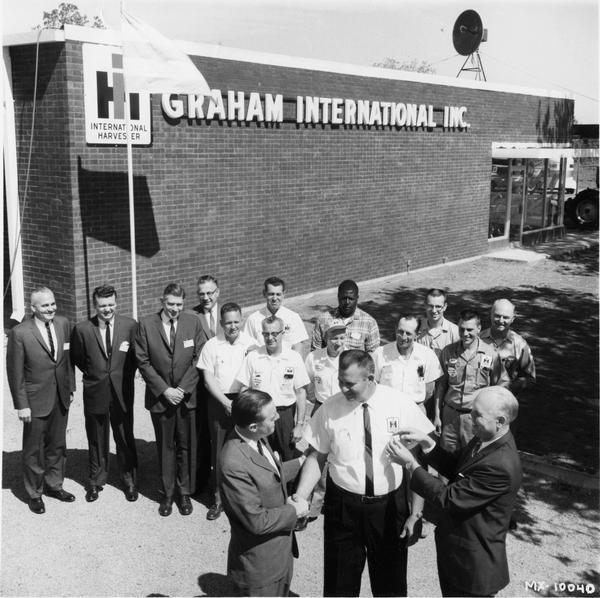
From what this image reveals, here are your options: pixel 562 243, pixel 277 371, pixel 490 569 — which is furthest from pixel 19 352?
pixel 562 243

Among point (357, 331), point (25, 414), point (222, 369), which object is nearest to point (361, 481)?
point (222, 369)

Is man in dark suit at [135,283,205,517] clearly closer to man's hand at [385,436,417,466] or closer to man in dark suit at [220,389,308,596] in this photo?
man in dark suit at [220,389,308,596]

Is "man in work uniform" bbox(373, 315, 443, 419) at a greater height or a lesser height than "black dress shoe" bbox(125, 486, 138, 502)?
greater

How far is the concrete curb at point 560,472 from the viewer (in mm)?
6902

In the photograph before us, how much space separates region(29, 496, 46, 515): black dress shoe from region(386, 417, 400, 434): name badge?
3.30 m

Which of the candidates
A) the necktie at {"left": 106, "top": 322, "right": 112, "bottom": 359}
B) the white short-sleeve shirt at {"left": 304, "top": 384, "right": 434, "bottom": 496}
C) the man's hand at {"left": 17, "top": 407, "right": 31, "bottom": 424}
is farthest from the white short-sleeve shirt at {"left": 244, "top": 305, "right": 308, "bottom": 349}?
the white short-sleeve shirt at {"left": 304, "top": 384, "right": 434, "bottom": 496}

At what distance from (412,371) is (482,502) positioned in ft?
7.34

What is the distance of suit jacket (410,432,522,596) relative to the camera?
408 centimetres

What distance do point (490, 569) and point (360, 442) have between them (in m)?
1.00

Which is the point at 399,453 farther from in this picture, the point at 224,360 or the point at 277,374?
the point at 224,360

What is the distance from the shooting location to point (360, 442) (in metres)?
4.64

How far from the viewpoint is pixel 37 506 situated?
6.40m

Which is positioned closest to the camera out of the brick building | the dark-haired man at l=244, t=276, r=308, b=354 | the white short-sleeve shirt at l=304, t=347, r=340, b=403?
the white short-sleeve shirt at l=304, t=347, r=340, b=403

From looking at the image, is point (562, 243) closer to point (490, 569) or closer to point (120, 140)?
point (120, 140)
